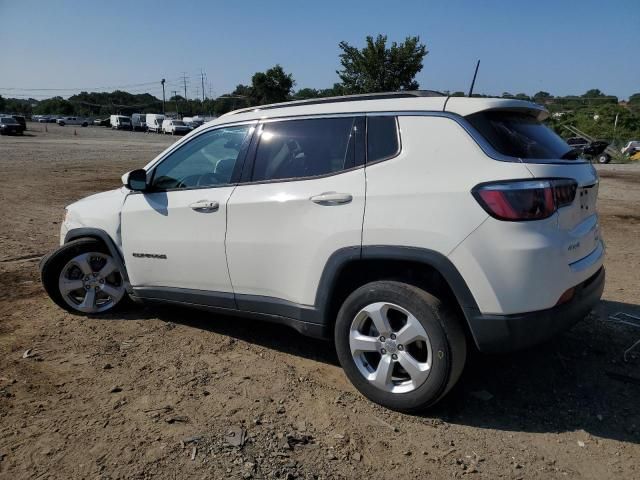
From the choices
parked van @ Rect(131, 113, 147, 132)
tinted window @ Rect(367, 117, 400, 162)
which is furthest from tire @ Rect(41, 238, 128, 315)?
parked van @ Rect(131, 113, 147, 132)

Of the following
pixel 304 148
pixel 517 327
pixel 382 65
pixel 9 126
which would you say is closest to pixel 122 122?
pixel 9 126

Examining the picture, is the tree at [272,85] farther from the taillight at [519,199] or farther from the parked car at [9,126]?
the taillight at [519,199]

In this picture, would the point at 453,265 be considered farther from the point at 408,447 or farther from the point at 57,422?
the point at 57,422

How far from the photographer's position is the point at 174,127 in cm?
6081

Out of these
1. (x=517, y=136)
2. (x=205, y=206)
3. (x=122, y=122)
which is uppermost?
(x=517, y=136)

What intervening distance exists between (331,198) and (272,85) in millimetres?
69566

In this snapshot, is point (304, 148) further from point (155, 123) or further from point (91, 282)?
point (155, 123)

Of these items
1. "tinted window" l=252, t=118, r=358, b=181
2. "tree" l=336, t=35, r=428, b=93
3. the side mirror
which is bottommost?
the side mirror

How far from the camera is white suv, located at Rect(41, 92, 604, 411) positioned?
2805 mm

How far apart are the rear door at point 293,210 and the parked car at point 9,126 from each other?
50.8 metres

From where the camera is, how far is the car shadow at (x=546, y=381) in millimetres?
3123

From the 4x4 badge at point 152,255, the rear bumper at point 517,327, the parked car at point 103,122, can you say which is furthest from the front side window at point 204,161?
the parked car at point 103,122

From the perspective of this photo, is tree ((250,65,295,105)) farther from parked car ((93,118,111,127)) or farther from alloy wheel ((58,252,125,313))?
alloy wheel ((58,252,125,313))

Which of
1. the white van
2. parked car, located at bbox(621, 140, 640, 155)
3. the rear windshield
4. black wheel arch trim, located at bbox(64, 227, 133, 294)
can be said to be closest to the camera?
the rear windshield
